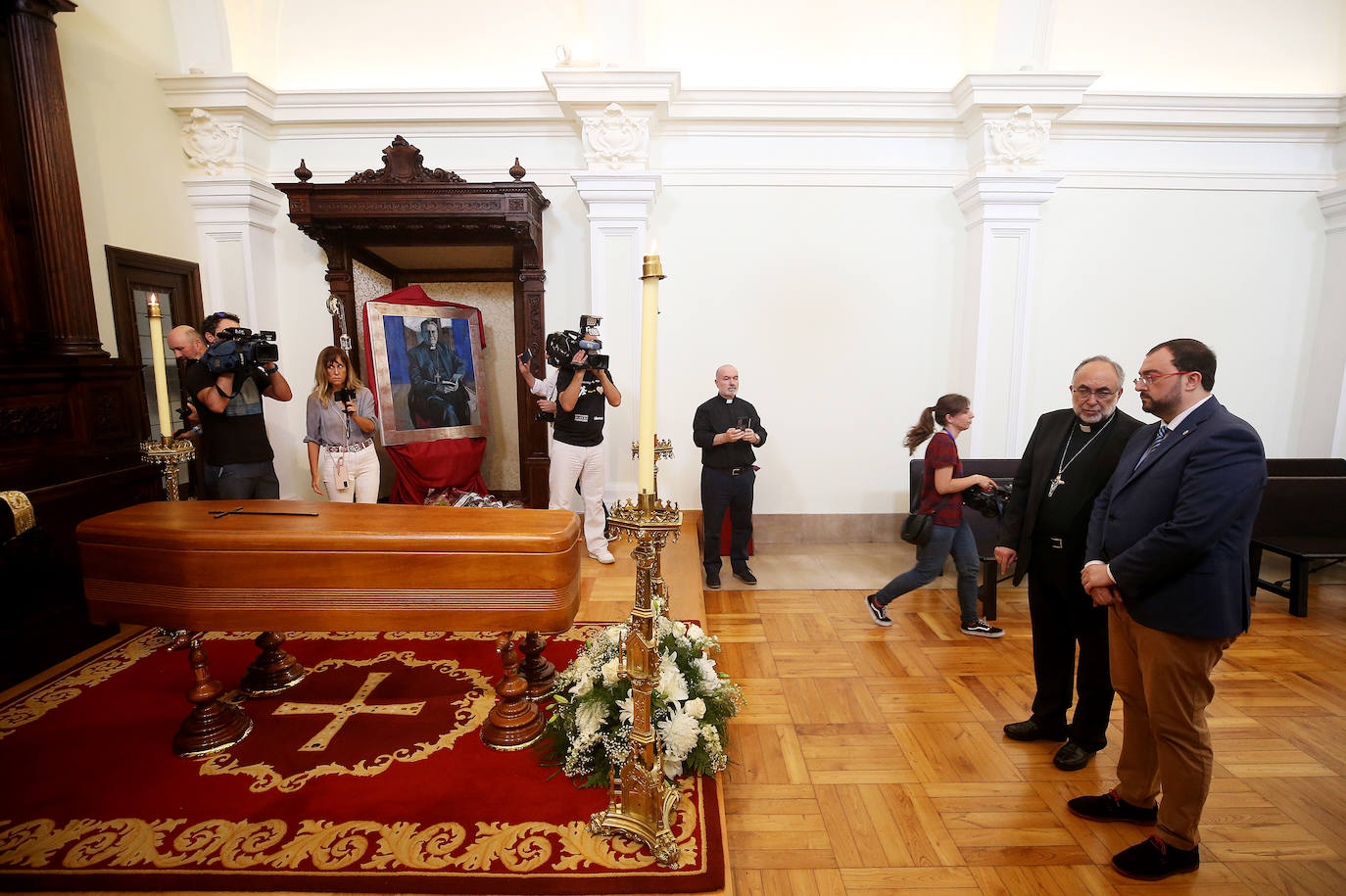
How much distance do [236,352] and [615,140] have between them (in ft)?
11.1

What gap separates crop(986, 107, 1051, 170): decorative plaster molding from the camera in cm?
525

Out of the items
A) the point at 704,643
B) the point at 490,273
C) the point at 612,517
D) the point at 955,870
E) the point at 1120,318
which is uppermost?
the point at 490,273

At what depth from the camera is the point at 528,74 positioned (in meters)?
5.63

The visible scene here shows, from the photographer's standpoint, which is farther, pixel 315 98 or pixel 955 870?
pixel 315 98

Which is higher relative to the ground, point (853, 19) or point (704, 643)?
point (853, 19)

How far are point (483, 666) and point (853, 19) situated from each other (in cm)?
651

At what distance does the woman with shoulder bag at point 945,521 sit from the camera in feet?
12.8

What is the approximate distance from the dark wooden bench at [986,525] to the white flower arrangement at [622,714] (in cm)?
235

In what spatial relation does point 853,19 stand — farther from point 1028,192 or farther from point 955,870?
point 955,870

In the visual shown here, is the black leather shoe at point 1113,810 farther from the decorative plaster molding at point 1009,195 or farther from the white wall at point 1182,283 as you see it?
the decorative plaster molding at point 1009,195

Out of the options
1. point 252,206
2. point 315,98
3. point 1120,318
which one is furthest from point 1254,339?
point 252,206

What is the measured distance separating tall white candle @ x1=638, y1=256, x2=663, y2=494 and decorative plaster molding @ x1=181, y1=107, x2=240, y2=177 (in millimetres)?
5526

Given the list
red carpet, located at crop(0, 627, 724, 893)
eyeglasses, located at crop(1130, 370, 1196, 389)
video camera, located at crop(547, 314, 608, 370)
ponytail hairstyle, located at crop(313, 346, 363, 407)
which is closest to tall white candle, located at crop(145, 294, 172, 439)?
ponytail hairstyle, located at crop(313, 346, 363, 407)

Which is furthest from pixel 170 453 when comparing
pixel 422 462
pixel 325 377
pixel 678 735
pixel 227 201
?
pixel 227 201
